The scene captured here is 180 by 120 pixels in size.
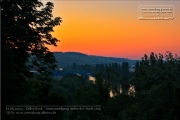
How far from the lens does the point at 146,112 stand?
2283cm

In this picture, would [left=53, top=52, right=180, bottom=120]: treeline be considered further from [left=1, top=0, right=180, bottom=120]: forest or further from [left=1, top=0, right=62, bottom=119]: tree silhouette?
[left=1, top=0, right=62, bottom=119]: tree silhouette

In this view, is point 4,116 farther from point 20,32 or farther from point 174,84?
point 174,84

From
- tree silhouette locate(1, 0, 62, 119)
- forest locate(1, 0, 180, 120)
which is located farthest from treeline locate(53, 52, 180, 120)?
tree silhouette locate(1, 0, 62, 119)

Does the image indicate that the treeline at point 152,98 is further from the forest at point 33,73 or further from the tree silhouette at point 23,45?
the tree silhouette at point 23,45

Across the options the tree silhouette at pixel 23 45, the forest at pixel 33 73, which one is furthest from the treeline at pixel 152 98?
the tree silhouette at pixel 23 45

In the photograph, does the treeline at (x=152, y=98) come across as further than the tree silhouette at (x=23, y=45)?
Yes

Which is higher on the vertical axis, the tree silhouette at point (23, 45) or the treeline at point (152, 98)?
the tree silhouette at point (23, 45)

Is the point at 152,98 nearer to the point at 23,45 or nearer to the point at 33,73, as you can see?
the point at 33,73

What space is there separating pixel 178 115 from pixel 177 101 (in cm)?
69

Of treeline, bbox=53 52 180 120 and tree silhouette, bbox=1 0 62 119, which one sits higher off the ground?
tree silhouette, bbox=1 0 62 119

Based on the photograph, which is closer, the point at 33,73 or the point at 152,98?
the point at 33,73

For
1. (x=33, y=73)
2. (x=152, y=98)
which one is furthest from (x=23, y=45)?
(x=152, y=98)

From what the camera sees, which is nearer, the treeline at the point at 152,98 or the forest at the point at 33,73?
the forest at the point at 33,73

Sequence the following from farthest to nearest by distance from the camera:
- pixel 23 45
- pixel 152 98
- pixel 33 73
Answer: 1. pixel 152 98
2. pixel 33 73
3. pixel 23 45
